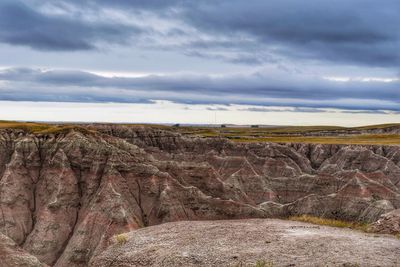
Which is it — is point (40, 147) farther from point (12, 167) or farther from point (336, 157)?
point (336, 157)

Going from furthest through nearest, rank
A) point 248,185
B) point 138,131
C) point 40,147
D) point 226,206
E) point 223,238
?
1. point 138,131
2. point 248,185
3. point 40,147
4. point 226,206
5. point 223,238

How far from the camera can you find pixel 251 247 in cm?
1947

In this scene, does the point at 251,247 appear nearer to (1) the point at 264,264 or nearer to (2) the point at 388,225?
(1) the point at 264,264

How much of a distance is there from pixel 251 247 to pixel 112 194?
2933cm

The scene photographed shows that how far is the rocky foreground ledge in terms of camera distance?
17.7 m

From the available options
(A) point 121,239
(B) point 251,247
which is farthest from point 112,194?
(B) point 251,247

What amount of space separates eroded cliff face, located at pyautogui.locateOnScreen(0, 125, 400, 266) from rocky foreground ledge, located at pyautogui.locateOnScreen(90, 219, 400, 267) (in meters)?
16.5

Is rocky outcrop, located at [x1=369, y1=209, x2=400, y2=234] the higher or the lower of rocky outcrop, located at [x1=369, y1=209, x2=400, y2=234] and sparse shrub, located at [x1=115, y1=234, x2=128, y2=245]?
the higher

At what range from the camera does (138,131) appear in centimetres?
8881

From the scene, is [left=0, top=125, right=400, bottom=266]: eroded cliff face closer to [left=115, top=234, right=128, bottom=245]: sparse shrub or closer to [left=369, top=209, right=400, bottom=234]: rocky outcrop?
[left=115, top=234, right=128, bottom=245]: sparse shrub

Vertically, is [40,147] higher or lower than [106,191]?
higher

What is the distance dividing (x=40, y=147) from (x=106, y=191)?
48.3 feet

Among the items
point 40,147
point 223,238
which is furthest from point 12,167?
point 223,238

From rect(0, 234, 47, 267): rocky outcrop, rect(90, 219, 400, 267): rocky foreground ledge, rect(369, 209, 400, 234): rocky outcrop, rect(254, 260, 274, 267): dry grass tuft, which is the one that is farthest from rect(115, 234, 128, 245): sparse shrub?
rect(369, 209, 400, 234): rocky outcrop
